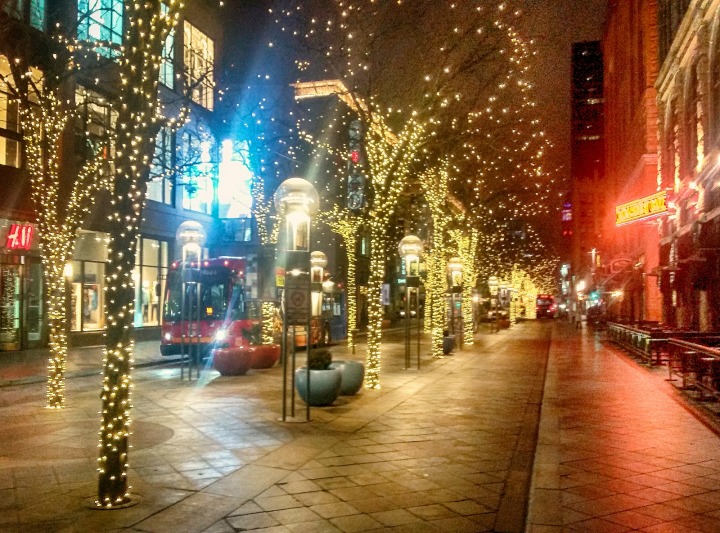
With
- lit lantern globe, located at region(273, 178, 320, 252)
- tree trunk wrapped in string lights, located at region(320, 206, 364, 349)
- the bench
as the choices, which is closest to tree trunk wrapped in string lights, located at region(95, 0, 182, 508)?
lit lantern globe, located at region(273, 178, 320, 252)

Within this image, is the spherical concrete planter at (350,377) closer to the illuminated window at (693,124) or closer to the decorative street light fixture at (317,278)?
the decorative street light fixture at (317,278)

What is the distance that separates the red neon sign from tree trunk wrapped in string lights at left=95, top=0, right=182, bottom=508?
19461 millimetres

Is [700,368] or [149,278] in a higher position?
[149,278]

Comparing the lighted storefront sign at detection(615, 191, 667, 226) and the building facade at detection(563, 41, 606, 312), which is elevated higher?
the building facade at detection(563, 41, 606, 312)

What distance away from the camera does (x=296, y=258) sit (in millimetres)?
11312

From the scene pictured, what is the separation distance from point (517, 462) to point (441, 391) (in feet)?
22.9

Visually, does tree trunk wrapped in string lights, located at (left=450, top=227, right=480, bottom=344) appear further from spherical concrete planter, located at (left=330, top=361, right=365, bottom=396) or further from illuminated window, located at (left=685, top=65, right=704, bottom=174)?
spherical concrete planter, located at (left=330, top=361, right=365, bottom=396)

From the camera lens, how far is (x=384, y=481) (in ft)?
25.6

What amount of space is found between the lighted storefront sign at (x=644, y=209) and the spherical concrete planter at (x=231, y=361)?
769 inches

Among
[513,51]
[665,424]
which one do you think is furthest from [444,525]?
[513,51]

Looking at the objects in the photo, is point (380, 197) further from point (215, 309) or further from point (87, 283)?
point (87, 283)

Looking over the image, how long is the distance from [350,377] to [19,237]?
49.9ft

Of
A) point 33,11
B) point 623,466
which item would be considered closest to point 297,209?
point 623,466

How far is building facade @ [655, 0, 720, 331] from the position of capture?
75.7ft
